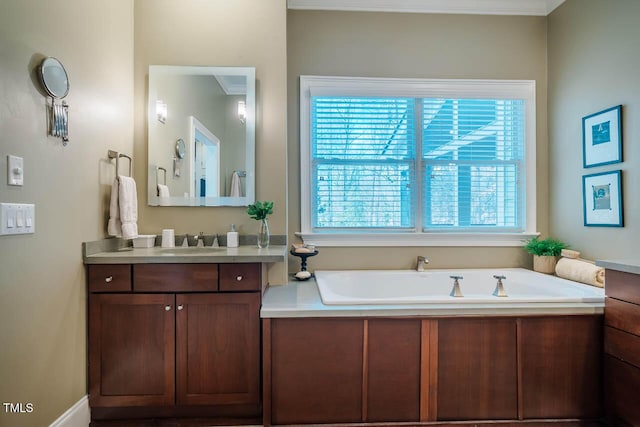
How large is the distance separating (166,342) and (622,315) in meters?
2.37

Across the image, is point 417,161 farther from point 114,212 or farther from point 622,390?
point 114,212

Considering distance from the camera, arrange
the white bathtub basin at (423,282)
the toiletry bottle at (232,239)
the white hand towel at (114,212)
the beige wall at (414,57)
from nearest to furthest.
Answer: the white hand towel at (114,212) < the toiletry bottle at (232,239) < the white bathtub basin at (423,282) < the beige wall at (414,57)

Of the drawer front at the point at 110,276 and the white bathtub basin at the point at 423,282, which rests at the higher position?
the drawer front at the point at 110,276

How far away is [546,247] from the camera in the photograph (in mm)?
2596

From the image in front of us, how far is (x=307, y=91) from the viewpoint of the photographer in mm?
2676

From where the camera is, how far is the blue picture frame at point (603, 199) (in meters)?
2.13

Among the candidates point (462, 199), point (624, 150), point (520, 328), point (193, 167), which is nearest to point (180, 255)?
point (193, 167)

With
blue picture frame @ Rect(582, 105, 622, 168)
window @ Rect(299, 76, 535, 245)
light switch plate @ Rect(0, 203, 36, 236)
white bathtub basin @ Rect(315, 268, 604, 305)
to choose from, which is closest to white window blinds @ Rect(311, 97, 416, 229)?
window @ Rect(299, 76, 535, 245)

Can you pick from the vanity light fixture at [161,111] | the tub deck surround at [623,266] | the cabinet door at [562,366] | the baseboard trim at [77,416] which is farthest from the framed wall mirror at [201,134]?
the tub deck surround at [623,266]

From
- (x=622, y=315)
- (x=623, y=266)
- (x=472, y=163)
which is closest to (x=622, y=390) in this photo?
(x=622, y=315)

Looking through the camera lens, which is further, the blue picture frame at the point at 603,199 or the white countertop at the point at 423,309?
the blue picture frame at the point at 603,199

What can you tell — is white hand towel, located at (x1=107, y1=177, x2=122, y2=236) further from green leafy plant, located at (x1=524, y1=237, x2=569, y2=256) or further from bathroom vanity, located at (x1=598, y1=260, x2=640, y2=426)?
green leafy plant, located at (x1=524, y1=237, x2=569, y2=256)

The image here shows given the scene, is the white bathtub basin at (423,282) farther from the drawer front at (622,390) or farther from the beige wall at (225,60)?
the drawer front at (622,390)

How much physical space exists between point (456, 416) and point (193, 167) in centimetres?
222
